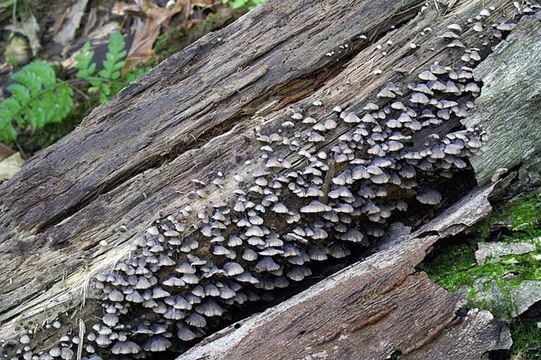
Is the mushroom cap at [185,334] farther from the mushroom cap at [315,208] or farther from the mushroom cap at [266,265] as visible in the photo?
the mushroom cap at [315,208]

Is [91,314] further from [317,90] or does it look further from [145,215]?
[317,90]

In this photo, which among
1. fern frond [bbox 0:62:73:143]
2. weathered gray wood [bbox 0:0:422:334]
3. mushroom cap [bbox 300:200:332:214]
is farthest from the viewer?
fern frond [bbox 0:62:73:143]

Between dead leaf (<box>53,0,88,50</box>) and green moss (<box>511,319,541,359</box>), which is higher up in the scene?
dead leaf (<box>53,0,88,50</box>)

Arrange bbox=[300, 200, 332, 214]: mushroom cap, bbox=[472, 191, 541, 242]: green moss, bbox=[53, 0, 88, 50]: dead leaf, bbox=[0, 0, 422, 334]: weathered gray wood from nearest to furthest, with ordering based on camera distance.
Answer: bbox=[472, 191, 541, 242]: green moss → bbox=[300, 200, 332, 214]: mushroom cap → bbox=[0, 0, 422, 334]: weathered gray wood → bbox=[53, 0, 88, 50]: dead leaf

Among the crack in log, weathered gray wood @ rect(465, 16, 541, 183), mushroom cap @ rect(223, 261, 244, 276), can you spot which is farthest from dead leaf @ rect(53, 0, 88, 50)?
weathered gray wood @ rect(465, 16, 541, 183)

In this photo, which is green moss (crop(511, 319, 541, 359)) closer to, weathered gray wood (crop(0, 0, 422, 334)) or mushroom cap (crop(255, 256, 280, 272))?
mushroom cap (crop(255, 256, 280, 272))

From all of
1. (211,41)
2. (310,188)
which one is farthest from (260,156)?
(211,41)
